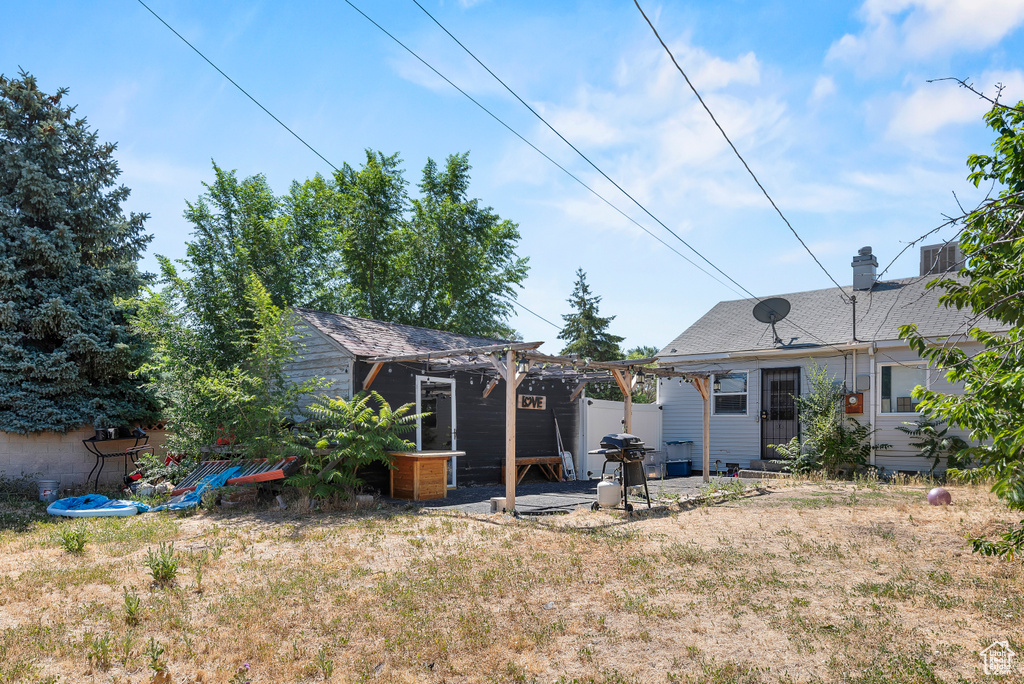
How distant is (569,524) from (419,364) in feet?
17.4

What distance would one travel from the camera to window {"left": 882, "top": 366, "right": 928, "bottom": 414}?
1504cm

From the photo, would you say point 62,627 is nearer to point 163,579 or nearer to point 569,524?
point 163,579

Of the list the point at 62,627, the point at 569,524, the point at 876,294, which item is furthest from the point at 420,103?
the point at 876,294

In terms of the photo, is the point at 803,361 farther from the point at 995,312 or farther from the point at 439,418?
the point at 995,312

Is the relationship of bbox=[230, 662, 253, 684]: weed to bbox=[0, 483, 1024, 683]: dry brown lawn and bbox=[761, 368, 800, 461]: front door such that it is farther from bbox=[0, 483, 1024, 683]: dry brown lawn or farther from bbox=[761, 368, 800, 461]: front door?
bbox=[761, 368, 800, 461]: front door

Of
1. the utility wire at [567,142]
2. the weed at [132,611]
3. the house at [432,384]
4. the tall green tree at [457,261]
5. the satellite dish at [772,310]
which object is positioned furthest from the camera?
the tall green tree at [457,261]

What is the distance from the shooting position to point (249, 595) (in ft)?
18.1

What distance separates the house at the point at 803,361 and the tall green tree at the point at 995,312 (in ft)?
39.3

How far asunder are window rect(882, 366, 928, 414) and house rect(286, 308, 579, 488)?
26.1 feet

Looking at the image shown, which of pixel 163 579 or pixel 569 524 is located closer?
pixel 163 579

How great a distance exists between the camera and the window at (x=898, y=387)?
15.0 meters

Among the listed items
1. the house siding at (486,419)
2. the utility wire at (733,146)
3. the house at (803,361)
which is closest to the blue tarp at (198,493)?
the house siding at (486,419)

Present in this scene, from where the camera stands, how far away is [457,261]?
26156mm

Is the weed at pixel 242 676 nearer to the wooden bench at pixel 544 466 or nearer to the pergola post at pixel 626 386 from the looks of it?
the pergola post at pixel 626 386
